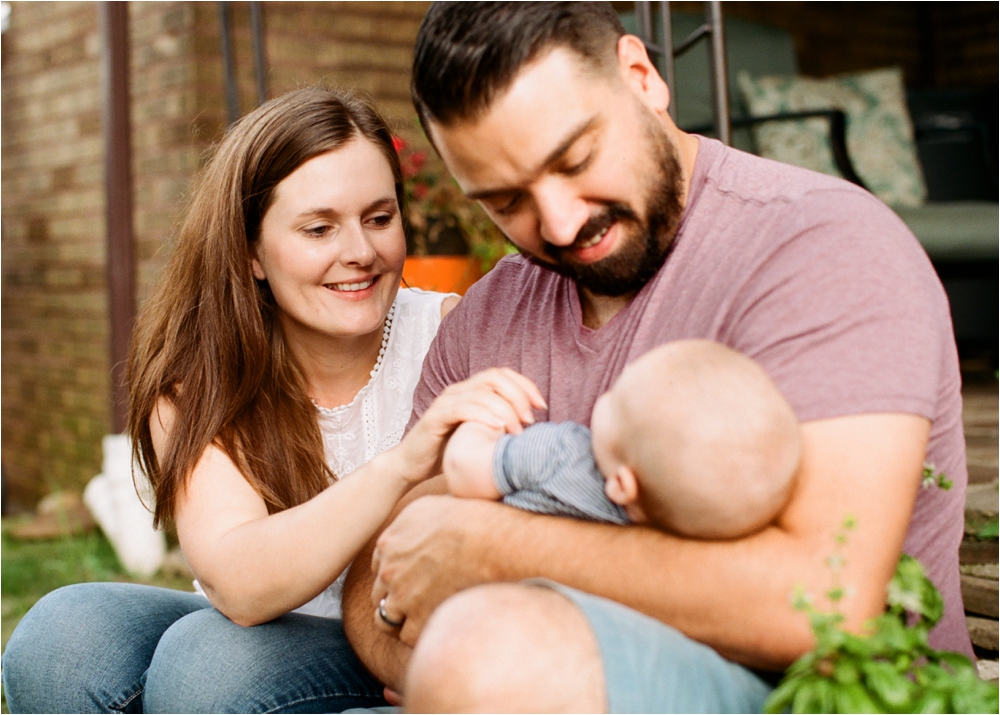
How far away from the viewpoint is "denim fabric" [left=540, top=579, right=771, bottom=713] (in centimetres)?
104

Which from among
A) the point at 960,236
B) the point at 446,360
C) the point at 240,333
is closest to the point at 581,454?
the point at 446,360

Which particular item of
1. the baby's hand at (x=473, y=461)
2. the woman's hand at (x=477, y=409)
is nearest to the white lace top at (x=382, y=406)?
the woman's hand at (x=477, y=409)

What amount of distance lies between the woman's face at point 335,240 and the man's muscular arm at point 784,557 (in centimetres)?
96

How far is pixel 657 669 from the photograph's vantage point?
1.06 metres

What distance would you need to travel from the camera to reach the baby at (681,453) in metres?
1.08

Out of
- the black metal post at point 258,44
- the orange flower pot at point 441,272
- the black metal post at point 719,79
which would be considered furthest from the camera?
the black metal post at point 258,44

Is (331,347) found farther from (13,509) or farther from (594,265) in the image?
(13,509)

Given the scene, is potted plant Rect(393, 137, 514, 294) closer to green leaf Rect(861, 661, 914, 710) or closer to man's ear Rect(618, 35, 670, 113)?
man's ear Rect(618, 35, 670, 113)

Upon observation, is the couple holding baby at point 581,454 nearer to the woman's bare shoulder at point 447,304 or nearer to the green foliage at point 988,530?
the woman's bare shoulder at point 447,304

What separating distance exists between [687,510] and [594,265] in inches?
14.9

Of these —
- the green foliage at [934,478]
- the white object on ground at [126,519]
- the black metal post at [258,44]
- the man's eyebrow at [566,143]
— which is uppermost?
the black metal post at [258,44]

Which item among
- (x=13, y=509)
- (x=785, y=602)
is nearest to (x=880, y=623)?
(x=785, y=602)

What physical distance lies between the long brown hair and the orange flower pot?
117cm

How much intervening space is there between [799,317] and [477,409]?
1.44ft
